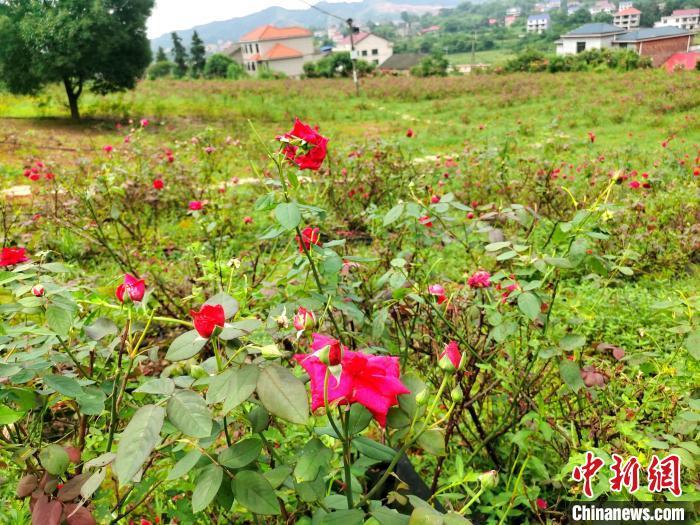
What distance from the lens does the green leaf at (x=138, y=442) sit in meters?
0.59

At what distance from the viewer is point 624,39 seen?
72.5 ft

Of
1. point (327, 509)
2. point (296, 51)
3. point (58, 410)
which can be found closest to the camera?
point (327, 509)

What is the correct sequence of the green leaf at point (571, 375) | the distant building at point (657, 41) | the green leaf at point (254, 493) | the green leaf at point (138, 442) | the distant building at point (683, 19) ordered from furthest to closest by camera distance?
1. the distant building at point (683, 19)
2. the distant building at point (657, 41)
3. the green leaf at point (571, 375)
4. the green leaf at point (254, 493)
5. the green leaf at point (138, 442)

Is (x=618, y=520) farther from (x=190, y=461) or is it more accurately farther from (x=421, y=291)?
(x=190, y=461)

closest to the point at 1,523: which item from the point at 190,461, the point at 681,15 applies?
the point at 190,461

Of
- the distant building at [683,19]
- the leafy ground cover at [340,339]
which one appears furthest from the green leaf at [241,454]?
the distant building at [683,19]

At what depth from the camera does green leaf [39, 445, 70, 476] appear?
80cm

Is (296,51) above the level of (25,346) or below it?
above

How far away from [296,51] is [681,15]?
100ft

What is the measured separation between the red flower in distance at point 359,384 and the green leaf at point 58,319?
0.52 meters

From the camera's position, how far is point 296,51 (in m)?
46.4

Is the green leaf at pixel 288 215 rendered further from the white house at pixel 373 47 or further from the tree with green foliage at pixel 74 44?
the white house at pixel 373 47

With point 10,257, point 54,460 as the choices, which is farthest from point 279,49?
point 54,460

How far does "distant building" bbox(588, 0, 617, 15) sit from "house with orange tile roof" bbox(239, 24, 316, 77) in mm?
23952
